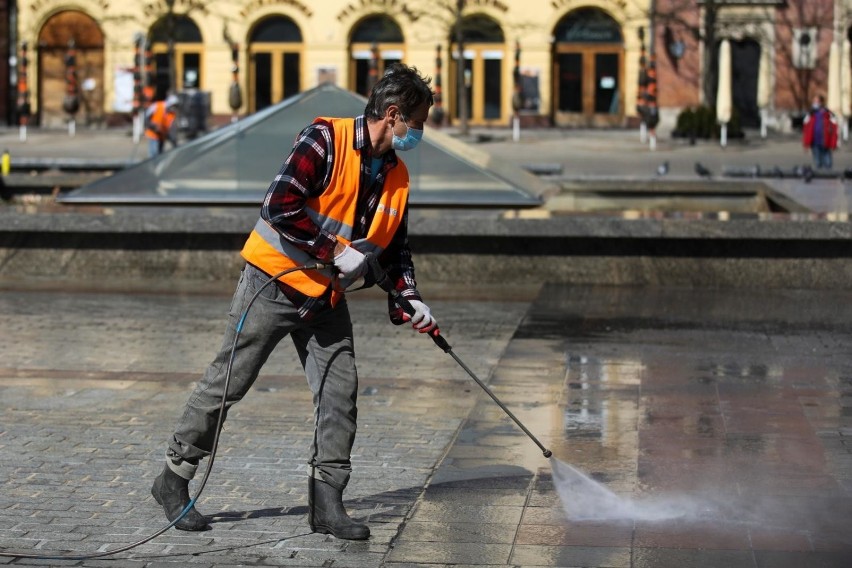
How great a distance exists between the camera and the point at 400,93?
535 cm

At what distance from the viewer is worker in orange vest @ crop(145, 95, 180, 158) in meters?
25.7

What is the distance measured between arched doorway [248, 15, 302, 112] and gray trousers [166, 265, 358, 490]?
4099 cm

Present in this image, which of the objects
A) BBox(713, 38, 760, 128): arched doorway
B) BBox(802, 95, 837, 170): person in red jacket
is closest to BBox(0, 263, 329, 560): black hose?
→ BBox(802, 95, 837, 170): person in red jacket

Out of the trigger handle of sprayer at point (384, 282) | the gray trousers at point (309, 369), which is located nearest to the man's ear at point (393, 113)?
the trigger handle of sprayer at point (384, 282)

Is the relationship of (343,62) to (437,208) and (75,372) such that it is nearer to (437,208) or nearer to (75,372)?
(437,208)

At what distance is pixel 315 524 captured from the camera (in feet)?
18.5

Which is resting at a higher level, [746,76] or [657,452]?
[746,76]

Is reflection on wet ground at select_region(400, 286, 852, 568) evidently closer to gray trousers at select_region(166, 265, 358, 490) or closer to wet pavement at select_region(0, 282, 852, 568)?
wet pavement at select_region(0, 282, 852, 568)

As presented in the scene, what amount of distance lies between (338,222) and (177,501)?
118 cm

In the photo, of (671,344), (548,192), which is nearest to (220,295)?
(671,344)

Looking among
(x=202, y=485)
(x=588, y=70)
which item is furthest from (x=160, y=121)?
(x=588, y=70)

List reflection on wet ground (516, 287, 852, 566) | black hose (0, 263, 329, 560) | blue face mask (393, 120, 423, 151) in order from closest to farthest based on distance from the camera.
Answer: black hose (0, 263, 329, 560) < blue face mask (393, 120, 423, 151) < reflection on wet ground (516, 287, 852, 566)

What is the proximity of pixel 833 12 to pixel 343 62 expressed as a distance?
13819mm

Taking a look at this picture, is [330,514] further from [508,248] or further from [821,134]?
[821,134]
